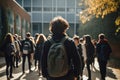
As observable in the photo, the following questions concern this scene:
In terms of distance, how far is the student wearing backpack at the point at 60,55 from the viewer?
213 inches

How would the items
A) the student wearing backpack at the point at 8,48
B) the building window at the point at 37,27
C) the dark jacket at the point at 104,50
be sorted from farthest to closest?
1. the building window at the point at 37,27
2. the student wearing backpack at the point at 8,48
3. the dark jacket at the point at 104,50

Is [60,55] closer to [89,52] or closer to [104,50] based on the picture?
[104,50]

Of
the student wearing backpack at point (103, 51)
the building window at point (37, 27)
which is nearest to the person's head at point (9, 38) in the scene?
the student wearing backpack at point (103, 51)

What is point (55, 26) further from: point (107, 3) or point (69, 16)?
point (69, 16)

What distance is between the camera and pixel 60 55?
5.41m

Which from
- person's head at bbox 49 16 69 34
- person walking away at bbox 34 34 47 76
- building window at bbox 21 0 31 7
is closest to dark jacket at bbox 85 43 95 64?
person walking away at bbox 34 34 47 76

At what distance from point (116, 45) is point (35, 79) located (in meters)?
20.4

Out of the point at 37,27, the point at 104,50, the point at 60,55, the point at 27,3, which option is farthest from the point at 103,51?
the point at 37,27

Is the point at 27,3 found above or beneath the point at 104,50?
above

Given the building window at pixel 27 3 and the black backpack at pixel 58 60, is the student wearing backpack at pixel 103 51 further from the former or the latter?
the building window at pixel 27 3

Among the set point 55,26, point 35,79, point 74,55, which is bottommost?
point 35,79

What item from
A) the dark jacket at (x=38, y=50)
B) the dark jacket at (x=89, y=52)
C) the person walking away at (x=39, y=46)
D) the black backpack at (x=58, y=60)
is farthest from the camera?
the dark jacket at (x=38, y=50)

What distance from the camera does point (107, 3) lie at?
18266 millimetres

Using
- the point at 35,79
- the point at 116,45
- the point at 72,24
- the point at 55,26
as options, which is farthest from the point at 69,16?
the point at 55,26
